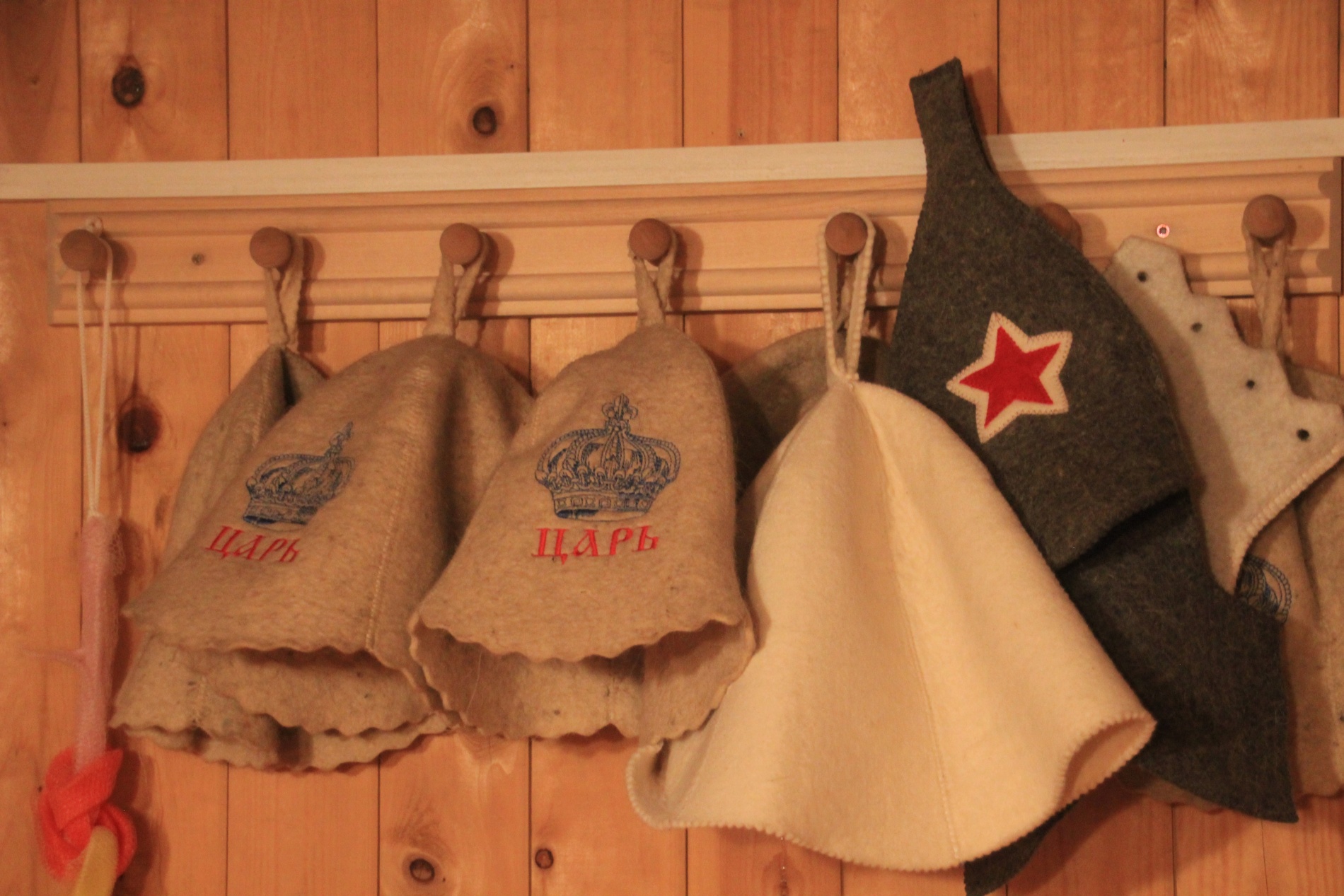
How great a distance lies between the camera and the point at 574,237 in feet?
2.57

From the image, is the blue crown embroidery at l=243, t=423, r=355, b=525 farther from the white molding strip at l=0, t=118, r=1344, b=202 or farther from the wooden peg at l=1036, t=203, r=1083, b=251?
the wooden peg at l=1036, t=203, r=1083, b=251

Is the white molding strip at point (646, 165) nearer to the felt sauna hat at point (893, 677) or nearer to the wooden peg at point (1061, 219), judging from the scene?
the wooden peg at point (1061, 219)

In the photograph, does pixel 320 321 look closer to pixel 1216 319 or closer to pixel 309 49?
pixel 309 49

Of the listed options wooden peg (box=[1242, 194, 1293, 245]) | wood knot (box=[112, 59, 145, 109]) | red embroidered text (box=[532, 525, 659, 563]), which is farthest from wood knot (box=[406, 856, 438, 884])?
wooden peg (box=[1242, 194, 1293, 245])

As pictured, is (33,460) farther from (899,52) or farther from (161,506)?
(899,52)

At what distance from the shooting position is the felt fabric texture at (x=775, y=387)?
0.73 metres

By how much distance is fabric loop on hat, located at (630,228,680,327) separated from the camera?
0.73 metres

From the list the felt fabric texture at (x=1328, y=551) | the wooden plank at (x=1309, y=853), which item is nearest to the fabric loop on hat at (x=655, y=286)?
the felt fabric texture at (x=1328, y=551)

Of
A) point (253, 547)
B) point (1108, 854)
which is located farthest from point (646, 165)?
point (1108, 854)

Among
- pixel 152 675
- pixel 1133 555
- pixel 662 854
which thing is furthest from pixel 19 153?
pixel 1133 555

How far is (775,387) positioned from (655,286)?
0.12m

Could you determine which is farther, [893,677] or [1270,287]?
[1270,287]

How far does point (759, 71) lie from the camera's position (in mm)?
790

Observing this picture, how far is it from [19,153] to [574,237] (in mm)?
478
